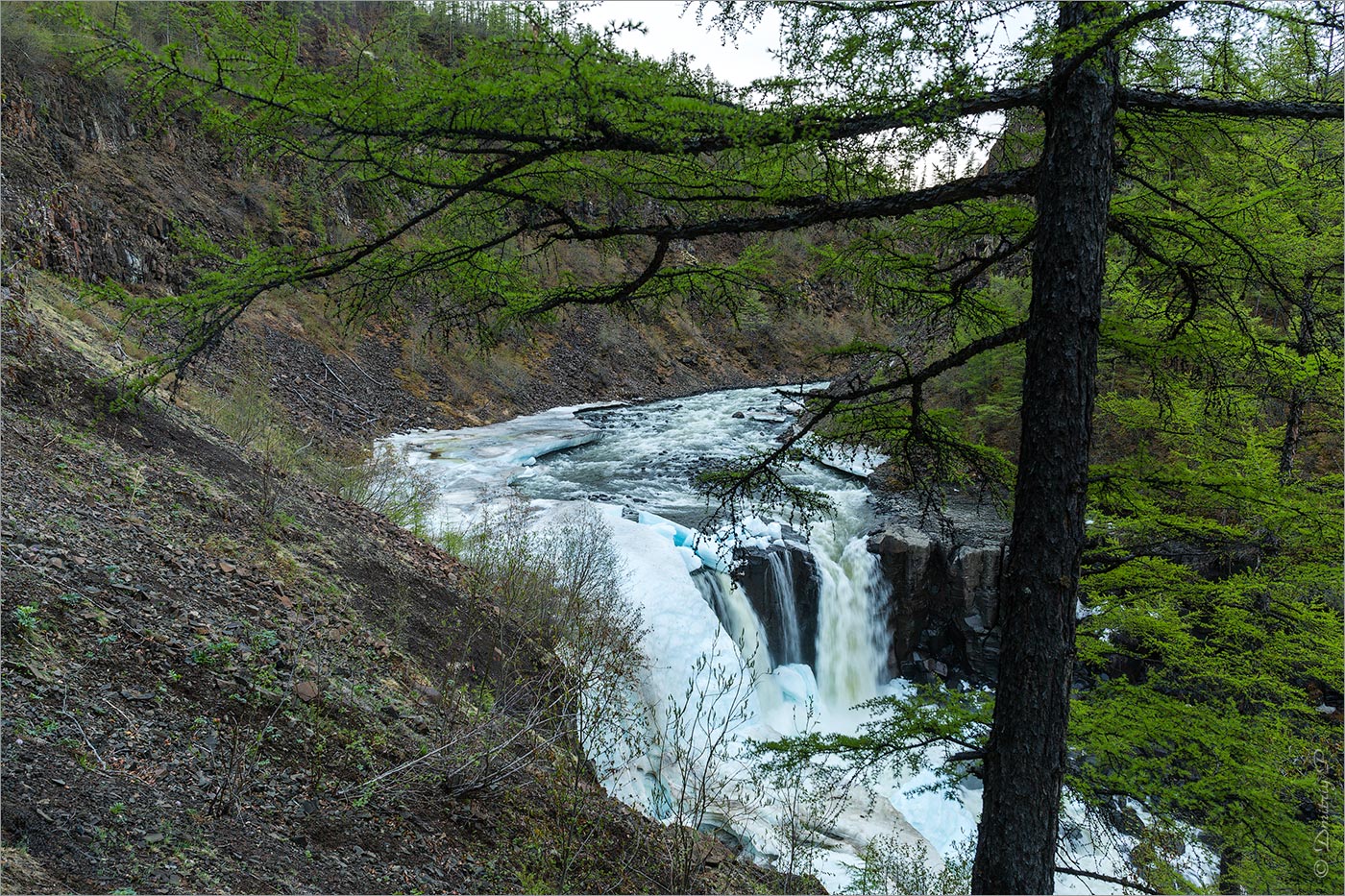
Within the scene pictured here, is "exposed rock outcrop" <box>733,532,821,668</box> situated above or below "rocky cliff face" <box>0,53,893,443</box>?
below

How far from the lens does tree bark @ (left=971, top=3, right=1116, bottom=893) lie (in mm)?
3225

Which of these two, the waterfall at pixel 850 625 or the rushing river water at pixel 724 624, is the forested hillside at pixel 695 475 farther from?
the waterfall at pixel 850 625

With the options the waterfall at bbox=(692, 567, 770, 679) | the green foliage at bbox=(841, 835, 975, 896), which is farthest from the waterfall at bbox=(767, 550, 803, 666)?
the green foliage at bbox=(841, 835, 975, 896)

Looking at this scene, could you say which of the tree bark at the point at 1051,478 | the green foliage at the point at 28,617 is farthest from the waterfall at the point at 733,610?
the green foliage at the point at 28,617

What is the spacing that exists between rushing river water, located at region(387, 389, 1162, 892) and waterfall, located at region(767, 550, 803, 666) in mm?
25

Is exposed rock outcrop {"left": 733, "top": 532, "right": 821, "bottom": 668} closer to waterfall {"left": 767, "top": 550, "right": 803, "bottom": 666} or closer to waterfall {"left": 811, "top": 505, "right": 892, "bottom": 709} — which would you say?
waterfall {"left": 767, "top": 550, "right": 803, "bottom": 666}

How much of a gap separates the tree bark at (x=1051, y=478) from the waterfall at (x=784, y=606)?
7978 millimetres

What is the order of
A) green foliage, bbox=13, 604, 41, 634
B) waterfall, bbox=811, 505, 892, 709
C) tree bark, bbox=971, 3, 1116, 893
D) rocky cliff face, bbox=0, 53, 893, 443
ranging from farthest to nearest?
rocky cliff face, bbox=0, 53, 893, 443
waterfall, bbox=811, 505, 892, 709
green foliage, bbox=13, 604, 41, 634
tree bark, bbox=971, 3, 1116, 893

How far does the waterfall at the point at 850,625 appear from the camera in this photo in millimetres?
11656

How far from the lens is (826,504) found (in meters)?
4.64

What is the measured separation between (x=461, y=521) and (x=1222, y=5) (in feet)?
32.7

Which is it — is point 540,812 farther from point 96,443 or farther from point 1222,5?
point 1222,5

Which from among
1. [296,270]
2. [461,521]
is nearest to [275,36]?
[296,270]

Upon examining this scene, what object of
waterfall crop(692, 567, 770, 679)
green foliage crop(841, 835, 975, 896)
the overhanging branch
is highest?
the overhanging branch
